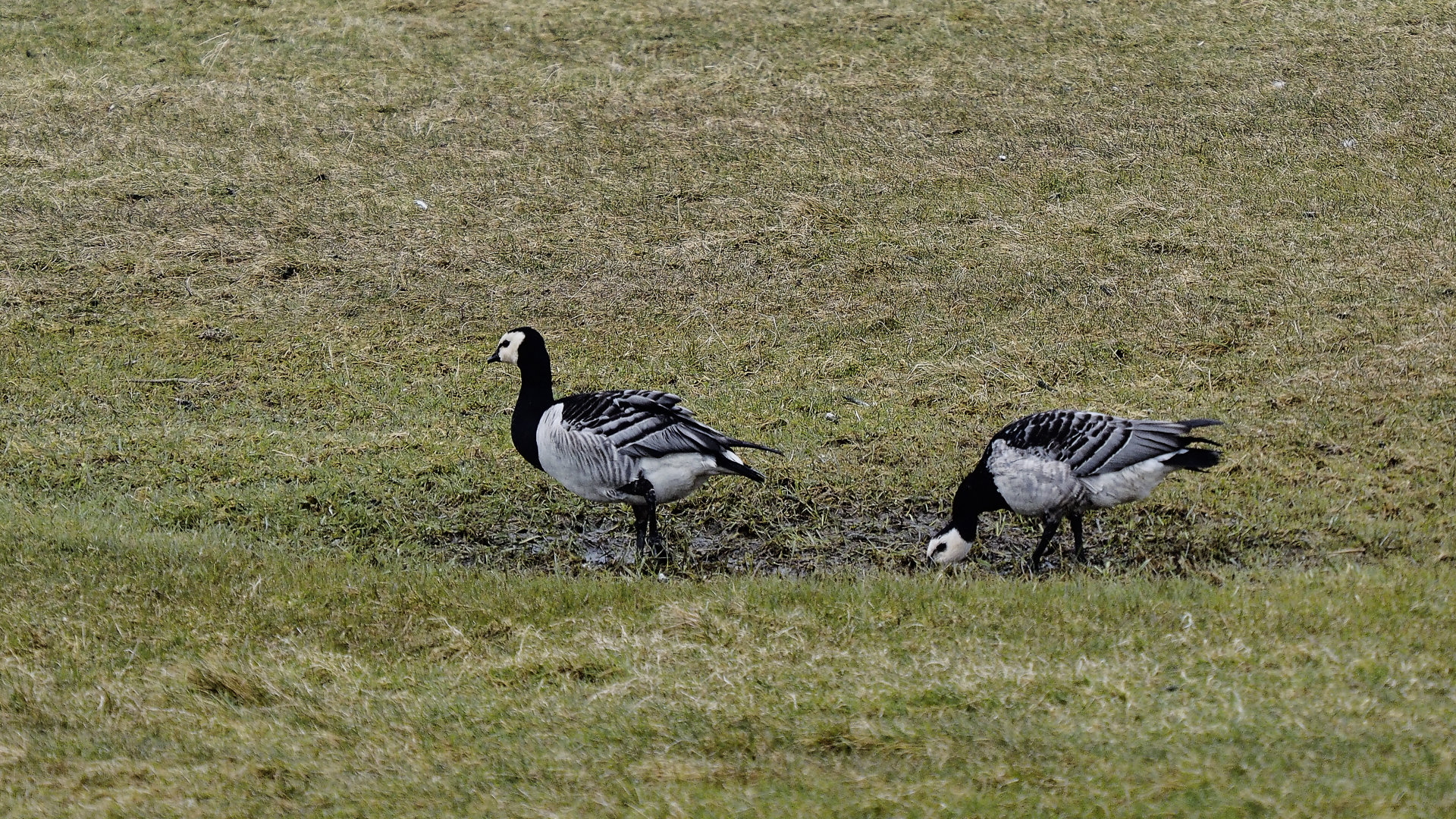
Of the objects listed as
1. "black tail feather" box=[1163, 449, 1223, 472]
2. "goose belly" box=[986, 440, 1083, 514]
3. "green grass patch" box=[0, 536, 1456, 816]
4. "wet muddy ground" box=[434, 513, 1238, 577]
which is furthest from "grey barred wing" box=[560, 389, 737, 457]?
"black tail feather" box=[1163, 449, 1223, 472]

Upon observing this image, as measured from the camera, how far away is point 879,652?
7.71 m

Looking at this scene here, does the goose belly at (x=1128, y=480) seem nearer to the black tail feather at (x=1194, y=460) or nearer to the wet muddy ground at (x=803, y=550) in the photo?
the black tail feather at (x=1194, y=460)

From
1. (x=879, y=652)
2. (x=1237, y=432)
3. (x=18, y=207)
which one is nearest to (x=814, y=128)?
(x=1237, y=432)

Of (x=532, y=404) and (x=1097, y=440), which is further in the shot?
(x=532, y=404)

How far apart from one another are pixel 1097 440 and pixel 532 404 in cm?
438

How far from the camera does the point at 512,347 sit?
10906 mm

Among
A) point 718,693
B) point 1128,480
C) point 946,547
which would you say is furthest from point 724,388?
point 718,693

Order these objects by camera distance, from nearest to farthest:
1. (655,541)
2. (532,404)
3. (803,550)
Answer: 1. (655,541)
2. (803,550)
3. (532,404)

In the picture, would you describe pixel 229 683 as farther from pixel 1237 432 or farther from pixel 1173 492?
pixel 1237 432

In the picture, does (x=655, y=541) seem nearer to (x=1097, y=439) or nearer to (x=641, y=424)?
(x=641, y=424)

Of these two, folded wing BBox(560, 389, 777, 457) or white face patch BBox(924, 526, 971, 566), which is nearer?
white face patch BBox(924, 526, 971, 566)

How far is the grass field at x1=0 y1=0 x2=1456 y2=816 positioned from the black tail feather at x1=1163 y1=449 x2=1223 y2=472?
0.73 meters

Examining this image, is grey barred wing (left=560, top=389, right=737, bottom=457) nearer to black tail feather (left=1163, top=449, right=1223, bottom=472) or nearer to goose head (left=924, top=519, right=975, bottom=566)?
goose head (left=924, top=519, right=975, bottom=566)

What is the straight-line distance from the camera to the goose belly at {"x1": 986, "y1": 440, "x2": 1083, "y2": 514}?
927cm
